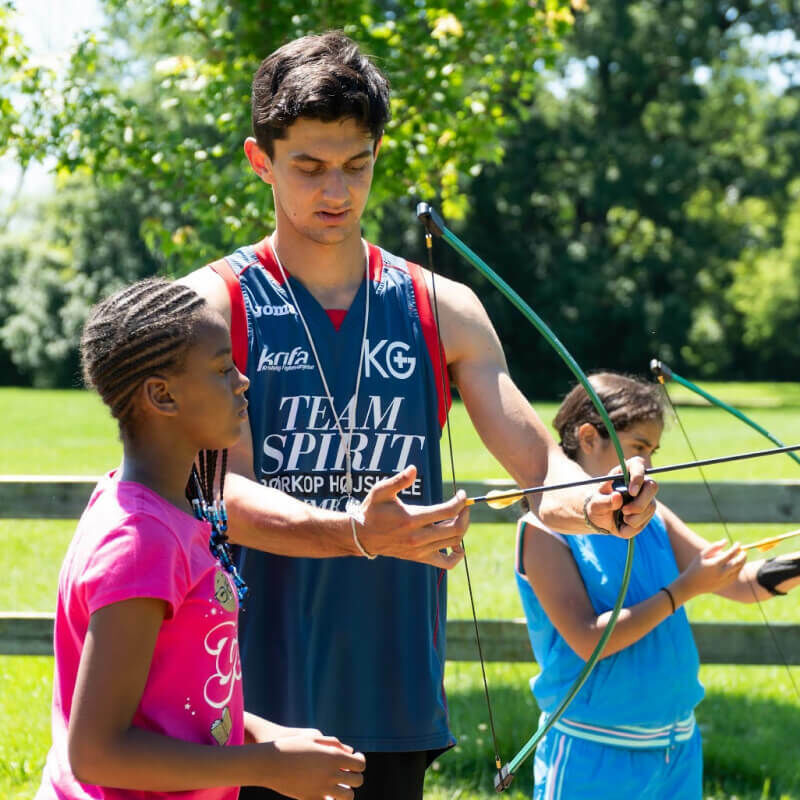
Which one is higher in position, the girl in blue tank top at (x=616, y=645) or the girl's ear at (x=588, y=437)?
the girl's ear at (x=588, y=437)

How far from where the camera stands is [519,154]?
1318 inches

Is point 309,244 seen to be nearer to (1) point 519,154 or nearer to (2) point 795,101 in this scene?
(1) point 519,154

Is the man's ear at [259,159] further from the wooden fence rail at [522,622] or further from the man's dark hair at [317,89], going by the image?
the wooden fence rail at [522,622]

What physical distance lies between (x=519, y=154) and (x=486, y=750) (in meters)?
30.2

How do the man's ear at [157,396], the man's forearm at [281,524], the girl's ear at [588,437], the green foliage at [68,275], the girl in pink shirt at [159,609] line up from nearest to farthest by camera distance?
the girl in pink shirt at [159,609] → the man's ear at [157,396] → the man's forearm at [281,524] → the girl's ear at [588,437] → the green foliage at [68,275]

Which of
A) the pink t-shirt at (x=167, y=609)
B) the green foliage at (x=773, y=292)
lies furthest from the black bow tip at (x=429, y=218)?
the green foliage at (x=773, y=292)

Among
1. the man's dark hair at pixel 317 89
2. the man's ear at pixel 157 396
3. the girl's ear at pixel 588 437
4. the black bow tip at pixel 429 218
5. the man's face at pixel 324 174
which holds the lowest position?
the girl's ear at pixel 588 437

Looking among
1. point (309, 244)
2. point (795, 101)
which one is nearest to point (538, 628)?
point (309, 244)

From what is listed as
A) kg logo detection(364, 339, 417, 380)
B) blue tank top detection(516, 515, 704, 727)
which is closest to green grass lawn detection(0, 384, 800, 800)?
blue tank top detection(516, 515, 704, 727)

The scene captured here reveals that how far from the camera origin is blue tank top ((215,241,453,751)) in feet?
7.36

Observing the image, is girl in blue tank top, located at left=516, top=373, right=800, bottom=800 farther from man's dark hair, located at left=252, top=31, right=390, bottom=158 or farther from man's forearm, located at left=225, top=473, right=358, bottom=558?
man's dark hair, located at left=252, top=31, right=390, bottom=158

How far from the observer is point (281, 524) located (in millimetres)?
2039

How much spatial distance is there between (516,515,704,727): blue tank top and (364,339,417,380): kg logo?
2.71ft

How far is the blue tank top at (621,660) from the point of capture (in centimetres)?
286
